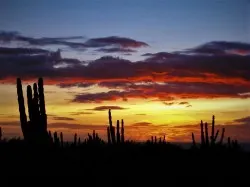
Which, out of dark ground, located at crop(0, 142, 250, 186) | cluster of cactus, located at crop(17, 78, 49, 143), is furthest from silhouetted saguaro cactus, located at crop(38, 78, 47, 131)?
dark ground, located at crop(0, 142, 250, 186)

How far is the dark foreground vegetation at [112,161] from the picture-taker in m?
19.8

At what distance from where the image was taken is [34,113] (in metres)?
27.5

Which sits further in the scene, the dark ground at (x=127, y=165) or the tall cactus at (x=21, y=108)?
the tall cactus at (x=21, y=108)

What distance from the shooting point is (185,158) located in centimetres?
2353

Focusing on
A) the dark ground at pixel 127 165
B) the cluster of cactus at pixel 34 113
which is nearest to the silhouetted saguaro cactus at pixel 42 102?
the cluster of cactus at pixel 34 113

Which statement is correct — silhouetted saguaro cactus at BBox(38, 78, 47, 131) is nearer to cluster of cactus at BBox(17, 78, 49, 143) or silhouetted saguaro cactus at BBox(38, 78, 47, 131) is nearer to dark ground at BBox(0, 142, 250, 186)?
cluster of cactus at BBox(17, 78, 49, 143)

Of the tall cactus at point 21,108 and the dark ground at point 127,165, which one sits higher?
the tall cactus at point 21,108

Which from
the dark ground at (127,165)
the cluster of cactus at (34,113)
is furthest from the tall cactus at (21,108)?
the dark ground at (127,165)

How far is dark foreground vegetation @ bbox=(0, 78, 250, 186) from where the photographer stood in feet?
64.8

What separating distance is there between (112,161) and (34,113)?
7745mm

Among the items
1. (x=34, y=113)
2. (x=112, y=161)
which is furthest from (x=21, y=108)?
(x=112, y=161)

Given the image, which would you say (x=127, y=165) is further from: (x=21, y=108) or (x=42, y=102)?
(x=21, y=108)

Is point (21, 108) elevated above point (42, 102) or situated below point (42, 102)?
below

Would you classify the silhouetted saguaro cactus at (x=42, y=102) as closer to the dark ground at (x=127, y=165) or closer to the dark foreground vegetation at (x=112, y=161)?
the dark foreground vegetation at (x=112, y=161)
